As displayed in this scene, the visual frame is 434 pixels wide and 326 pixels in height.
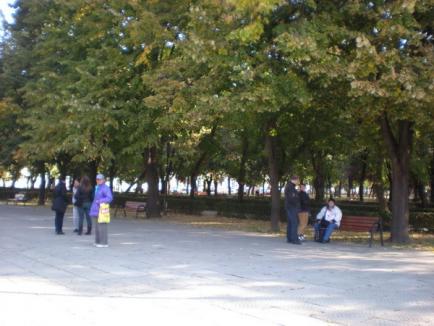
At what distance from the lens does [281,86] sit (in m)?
14.9

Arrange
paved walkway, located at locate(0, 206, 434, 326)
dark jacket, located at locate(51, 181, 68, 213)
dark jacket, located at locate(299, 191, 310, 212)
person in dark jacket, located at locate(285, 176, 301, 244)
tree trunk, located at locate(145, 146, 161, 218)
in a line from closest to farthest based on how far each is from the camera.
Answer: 1. paved walkway, located at locate(0, 206, 434, 326)
2. person in dark jacket, located at locate(285, 176, 301, 244)
3. dark jacket, located at locate(299, 191, 310, 212)
4. dark jacket, located at locate(51, 181, 68, 213)
5. tree trunk, located at locate(145, 146, 161, 218)

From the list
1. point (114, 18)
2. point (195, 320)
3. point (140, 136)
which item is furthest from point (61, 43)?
point (195, 320)

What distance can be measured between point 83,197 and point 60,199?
67 cm

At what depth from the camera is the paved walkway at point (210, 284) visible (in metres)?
6.84

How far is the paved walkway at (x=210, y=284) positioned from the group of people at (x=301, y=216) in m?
0.84

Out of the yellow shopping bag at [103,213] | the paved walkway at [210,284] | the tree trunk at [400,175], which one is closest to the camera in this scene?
the paved walkway at [210,284]

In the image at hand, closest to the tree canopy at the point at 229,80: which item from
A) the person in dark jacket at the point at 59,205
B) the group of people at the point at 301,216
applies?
the group of people at the point at 301,216

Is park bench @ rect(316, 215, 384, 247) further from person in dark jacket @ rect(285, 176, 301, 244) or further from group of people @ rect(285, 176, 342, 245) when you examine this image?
person in dark jacket @ rect(285, 176, 301, 244)

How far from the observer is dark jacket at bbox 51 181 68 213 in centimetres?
1672

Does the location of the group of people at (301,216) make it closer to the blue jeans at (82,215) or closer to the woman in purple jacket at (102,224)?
the woman in purple jacket at (102,224)

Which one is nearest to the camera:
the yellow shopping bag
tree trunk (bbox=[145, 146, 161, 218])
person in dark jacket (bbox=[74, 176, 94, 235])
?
the yellow shopping bag

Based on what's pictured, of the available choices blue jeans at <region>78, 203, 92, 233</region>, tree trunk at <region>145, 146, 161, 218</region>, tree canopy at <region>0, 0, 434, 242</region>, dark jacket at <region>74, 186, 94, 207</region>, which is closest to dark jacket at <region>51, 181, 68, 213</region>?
dark jacket at <region>74, 186, 94, 207</region>

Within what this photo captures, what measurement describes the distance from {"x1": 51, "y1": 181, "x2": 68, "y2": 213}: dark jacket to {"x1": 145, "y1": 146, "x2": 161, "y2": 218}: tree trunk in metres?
9.20

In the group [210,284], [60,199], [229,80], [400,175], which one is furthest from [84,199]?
[400,175]
